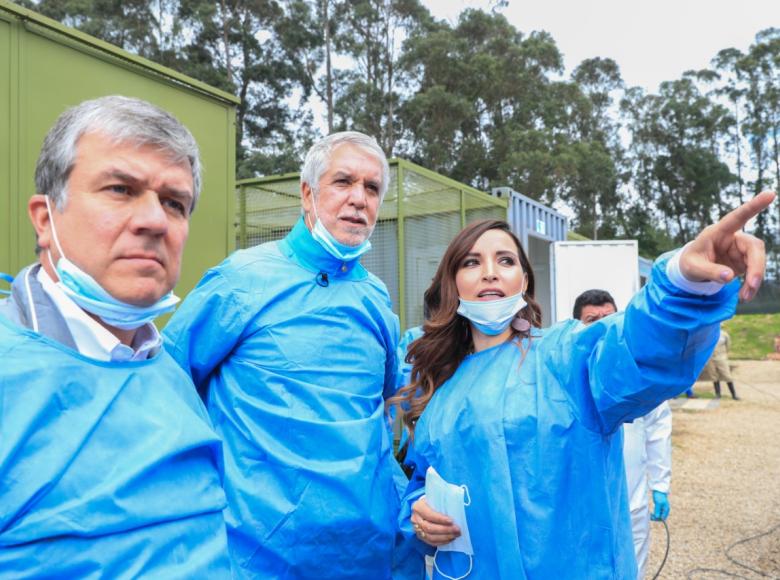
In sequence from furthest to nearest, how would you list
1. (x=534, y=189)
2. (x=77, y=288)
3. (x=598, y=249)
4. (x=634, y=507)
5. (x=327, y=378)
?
(x=534, y=189), (x=598, y=249), (x=634, y=507), (x=327, y=378), (x=77, y=288)

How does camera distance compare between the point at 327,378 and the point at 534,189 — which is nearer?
the point at 327,378

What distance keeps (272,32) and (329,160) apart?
23.1 m

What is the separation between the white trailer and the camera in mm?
9359

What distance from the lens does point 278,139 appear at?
23.5m

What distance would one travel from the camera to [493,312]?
6.63 ft

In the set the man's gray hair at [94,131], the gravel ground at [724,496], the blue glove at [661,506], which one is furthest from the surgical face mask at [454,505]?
the gravel ground at [724,496]

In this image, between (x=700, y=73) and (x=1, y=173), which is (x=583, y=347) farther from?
(x=700, y=73)

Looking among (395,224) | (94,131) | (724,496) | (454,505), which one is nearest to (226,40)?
(395,224)

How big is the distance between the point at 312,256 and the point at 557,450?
995mm

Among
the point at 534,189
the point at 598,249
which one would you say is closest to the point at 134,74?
the point at 598,249

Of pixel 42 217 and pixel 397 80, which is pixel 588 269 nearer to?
pixel 42 217

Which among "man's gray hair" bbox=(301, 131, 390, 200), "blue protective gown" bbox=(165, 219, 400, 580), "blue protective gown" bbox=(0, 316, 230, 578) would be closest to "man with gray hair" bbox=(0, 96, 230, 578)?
"blue protective gown" bbox=(0, 316, 230, 578)

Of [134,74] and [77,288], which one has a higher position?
[134,74]

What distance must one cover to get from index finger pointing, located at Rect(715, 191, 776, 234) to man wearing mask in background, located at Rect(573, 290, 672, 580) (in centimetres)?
238
